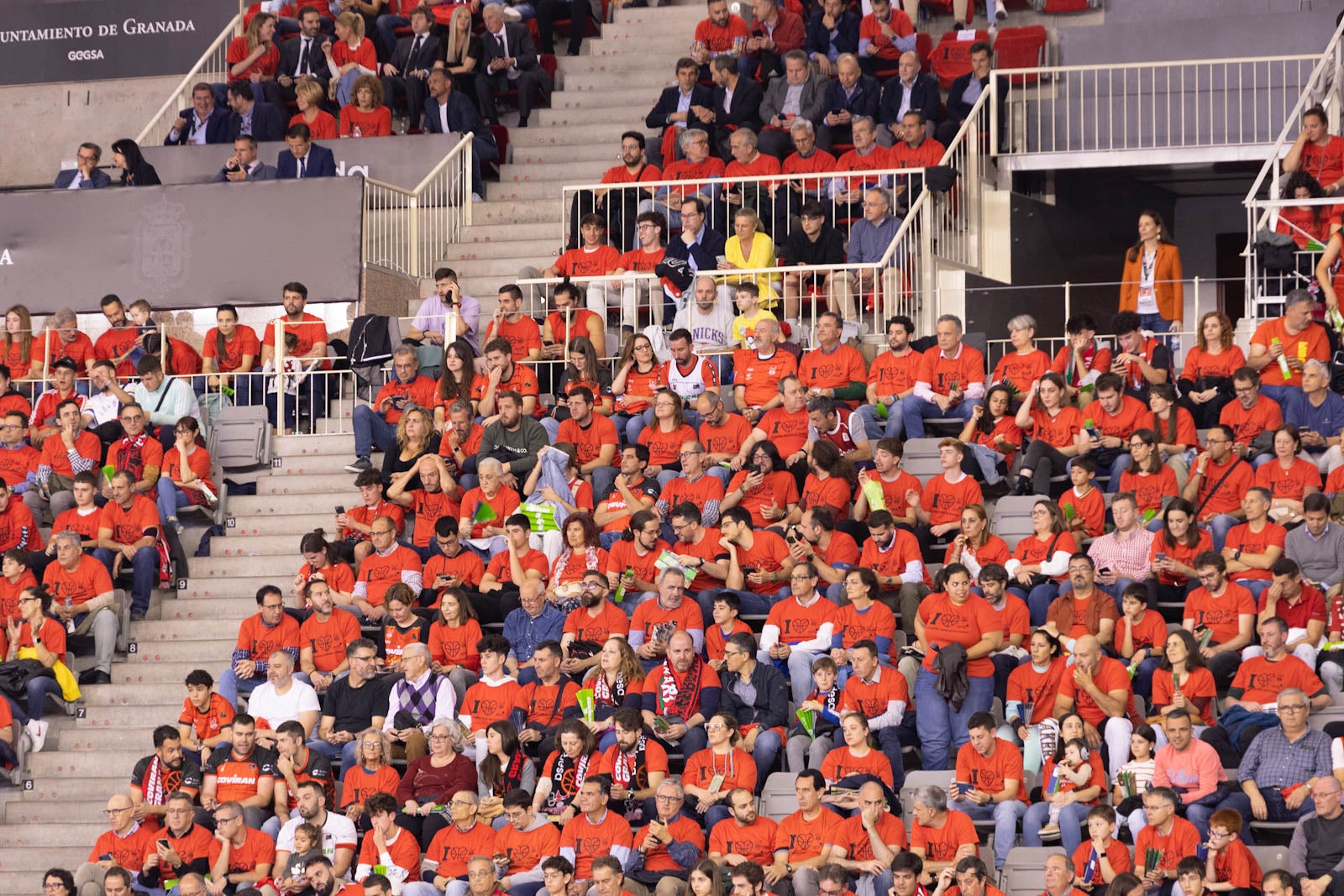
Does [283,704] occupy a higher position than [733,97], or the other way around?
[733,97]

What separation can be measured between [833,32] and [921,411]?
597cm

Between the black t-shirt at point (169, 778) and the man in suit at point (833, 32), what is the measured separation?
365 inches

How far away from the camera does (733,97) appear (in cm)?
1973

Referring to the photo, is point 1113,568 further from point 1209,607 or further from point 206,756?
point 206,756

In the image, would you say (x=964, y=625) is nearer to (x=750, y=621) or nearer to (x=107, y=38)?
(x=750, y=621)

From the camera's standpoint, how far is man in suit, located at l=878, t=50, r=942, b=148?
1906 centimetres

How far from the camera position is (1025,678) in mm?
13242

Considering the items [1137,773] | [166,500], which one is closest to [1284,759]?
[1137,773]

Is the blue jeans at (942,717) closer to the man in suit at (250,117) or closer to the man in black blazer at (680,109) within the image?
the man in black blazer at (680,109)

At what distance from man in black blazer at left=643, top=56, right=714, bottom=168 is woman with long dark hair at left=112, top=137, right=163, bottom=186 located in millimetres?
4440

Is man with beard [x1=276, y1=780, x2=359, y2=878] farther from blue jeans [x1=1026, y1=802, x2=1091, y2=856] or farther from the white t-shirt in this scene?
blue jeans [x1=1026, y1=802, x2=1091, y2=856]

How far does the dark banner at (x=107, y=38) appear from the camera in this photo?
2362cm

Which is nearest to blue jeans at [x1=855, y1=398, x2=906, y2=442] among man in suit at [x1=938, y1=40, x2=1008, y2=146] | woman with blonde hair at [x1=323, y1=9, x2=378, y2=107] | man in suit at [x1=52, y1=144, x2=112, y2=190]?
man in suit at [x1=938, y1=40, x2=1008, y2=146]

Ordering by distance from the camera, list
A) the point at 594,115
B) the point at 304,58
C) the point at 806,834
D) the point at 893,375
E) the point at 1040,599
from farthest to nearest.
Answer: the point at 304,58, the point at 594,115, the point at 893,375, the point at 1040,599, the point at 806,834
